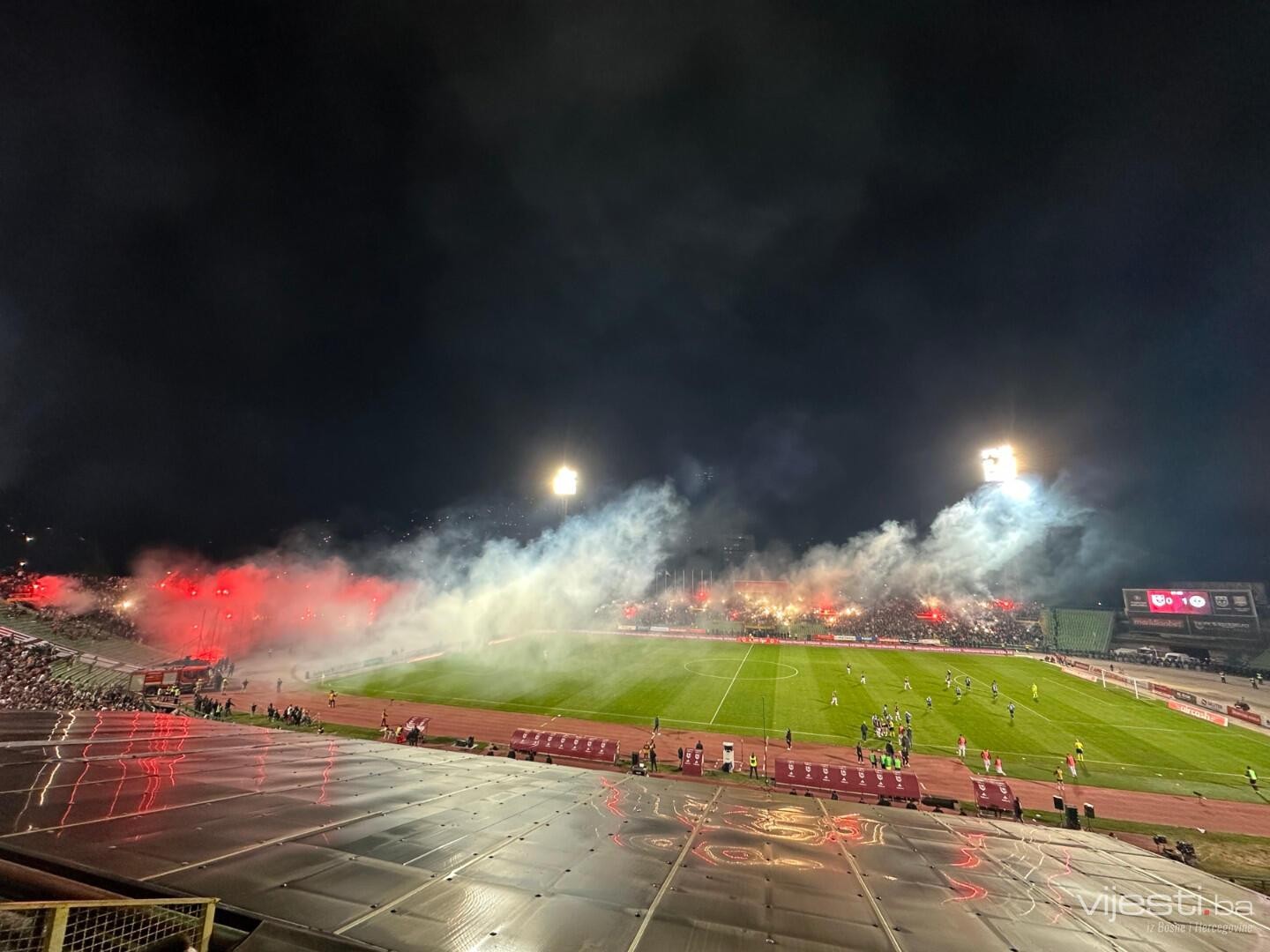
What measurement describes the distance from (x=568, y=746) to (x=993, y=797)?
1934 centimetres

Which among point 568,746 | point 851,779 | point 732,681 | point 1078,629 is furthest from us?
point 1078,629

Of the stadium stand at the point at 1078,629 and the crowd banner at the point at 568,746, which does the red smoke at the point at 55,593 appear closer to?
the crowd banner at the point at 568,746

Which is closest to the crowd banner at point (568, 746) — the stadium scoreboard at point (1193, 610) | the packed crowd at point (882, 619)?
the packed crowd at point (882, 619)

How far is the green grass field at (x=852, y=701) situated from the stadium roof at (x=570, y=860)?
24.8 meters

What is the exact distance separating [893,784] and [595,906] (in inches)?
868

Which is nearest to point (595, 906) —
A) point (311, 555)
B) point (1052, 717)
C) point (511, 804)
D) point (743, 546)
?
point (511, 804)

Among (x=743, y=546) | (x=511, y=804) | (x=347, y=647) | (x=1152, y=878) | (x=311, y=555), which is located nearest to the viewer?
(x=1152, y=878)

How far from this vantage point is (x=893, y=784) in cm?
2195

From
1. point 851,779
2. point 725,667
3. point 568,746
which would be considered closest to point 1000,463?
point 725,667

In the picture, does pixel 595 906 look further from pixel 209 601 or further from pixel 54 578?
pixel 54 578

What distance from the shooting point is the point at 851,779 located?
A: 22.6m

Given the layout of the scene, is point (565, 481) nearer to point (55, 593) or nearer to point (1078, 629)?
point (55, 593)

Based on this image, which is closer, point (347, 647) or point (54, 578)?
point (347, 647)

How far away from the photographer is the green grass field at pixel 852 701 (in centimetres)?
2978
